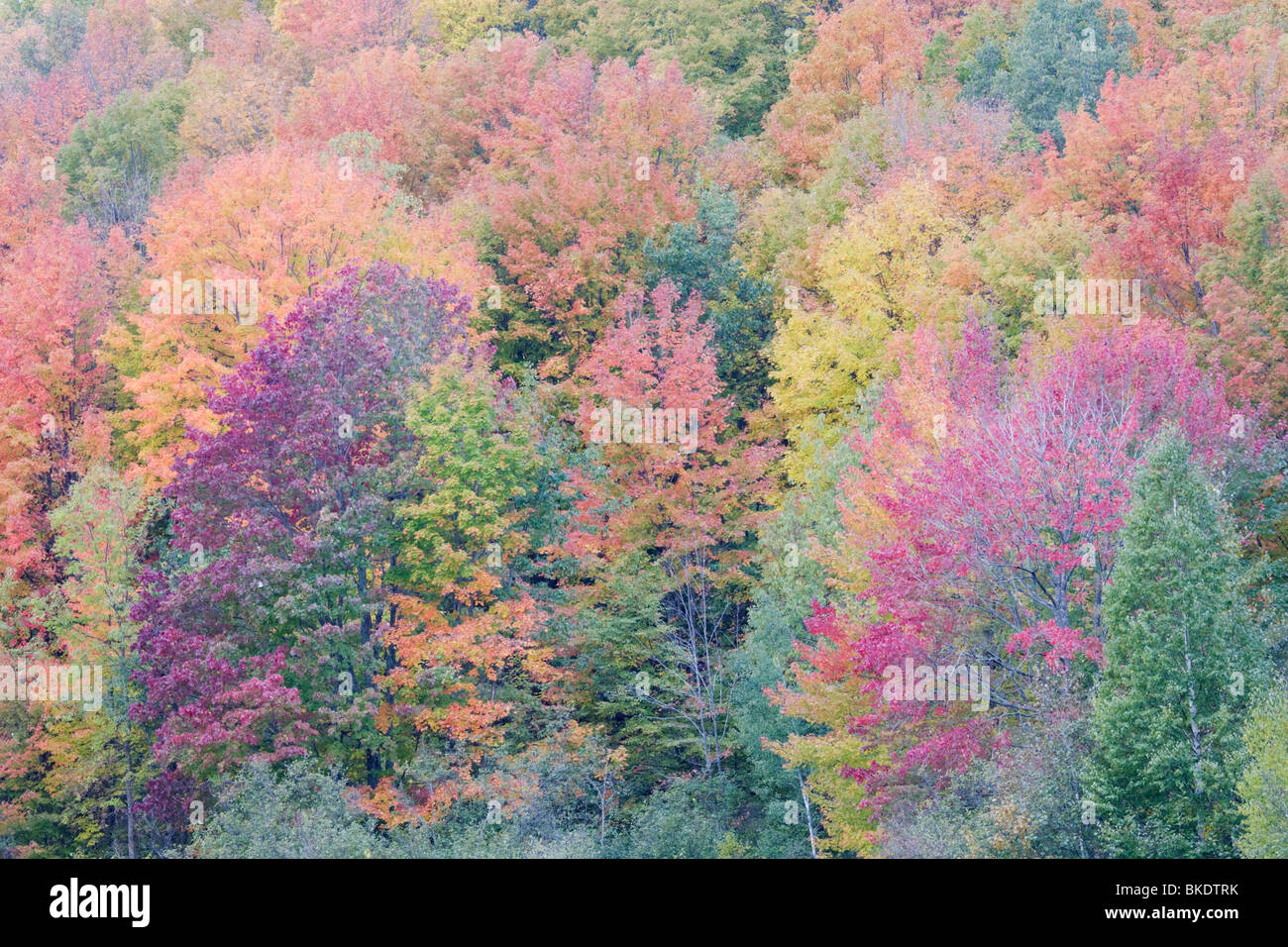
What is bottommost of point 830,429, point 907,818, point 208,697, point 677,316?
point 907,818

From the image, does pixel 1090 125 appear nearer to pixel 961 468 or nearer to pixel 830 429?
pixel 830 429

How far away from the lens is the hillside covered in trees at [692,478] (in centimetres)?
2298

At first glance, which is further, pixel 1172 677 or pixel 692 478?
pixel 692 478

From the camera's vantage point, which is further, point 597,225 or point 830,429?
point 597,225

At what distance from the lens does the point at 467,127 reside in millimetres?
53812

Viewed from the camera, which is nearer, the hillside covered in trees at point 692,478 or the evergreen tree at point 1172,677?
the evergreen tree at point 1172,677

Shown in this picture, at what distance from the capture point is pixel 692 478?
1432 inches

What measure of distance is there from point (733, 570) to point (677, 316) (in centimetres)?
879

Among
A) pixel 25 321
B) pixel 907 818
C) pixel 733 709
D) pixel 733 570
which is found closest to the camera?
pixel 907 818

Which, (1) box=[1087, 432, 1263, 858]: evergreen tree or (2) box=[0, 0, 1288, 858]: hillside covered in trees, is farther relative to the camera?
(2) box=[0, 0, 1288, 858]: hillside covered in trees

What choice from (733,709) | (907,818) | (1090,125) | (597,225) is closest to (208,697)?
(733,709)

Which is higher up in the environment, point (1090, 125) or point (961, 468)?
point (1090, 125)

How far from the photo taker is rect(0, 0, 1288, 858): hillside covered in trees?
A: 23.0 meters

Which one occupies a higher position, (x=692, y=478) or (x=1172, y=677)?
(x=692, y=478)
